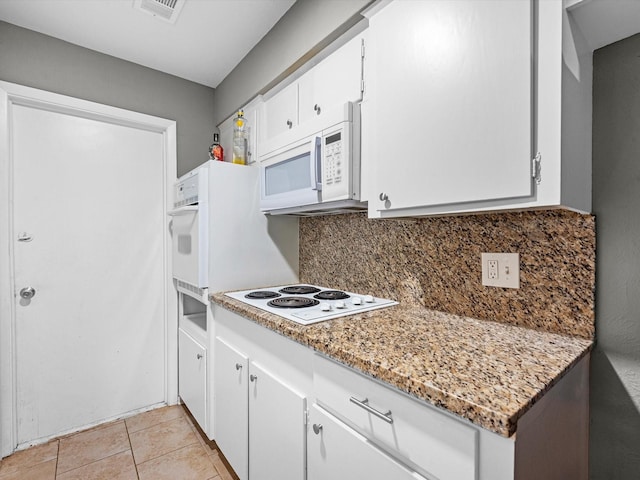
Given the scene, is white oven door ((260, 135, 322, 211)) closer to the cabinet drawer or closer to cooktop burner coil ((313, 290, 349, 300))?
cooktop burner coil ((313, 290, 349, 300))

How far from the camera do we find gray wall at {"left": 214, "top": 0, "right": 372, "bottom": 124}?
146 cm

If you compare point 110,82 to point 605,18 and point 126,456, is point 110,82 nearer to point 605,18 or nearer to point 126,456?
point 126,456

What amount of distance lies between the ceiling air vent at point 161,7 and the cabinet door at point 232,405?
1761 millimetres

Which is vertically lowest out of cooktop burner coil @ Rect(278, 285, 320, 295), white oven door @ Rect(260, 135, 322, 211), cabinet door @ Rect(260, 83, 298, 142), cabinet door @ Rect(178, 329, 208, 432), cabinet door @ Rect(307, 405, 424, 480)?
cabinet door @ Rect(178, 329, 208, 432)

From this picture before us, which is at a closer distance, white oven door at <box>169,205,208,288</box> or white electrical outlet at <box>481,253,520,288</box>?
white electrical outlet at <box>481,253,520,288</box>

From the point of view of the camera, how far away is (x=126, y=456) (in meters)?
1.86

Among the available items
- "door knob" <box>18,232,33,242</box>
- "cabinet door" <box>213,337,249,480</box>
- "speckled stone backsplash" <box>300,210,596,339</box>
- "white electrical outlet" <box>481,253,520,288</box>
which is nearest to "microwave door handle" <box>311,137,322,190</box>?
"speckled stone backsplash" <box>300,210,596,339</box>

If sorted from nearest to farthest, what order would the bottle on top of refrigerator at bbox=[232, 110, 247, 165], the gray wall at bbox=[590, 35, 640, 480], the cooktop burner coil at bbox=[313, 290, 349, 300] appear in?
the gray wall at bbox=[590, 35, 640, 480], the cooktop burner coil at bbox=[313, 290, 349, 300], the bottle on top of refrigerator at bbox=[232, 110, 247, 165]

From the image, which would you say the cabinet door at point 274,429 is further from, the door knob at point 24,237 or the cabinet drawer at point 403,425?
the door knob at point 24,237

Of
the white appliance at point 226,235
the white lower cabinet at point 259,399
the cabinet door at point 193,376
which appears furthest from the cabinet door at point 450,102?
the cabinet door at point 193,376

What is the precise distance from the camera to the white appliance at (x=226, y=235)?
5.96 ft

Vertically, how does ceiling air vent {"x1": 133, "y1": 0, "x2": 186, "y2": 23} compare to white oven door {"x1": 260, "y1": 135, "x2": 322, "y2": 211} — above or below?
above

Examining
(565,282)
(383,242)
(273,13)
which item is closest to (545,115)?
(565,282)

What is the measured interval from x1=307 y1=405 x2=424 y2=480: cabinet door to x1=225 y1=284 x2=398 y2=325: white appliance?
12.8 inches
